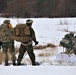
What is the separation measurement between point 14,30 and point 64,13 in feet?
137

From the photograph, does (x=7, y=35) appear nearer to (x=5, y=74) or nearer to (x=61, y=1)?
(x=5, y=74)

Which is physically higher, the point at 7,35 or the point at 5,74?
the point at 7,35

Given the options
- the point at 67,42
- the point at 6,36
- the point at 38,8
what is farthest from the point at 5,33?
the point at 38,8

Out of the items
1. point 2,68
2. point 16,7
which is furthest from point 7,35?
point 16,7

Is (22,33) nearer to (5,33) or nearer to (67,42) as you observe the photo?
(5,33)

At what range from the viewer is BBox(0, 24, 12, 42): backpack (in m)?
9.00

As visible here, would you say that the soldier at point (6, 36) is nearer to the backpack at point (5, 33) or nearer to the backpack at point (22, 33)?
the backpack at point (5, 33)

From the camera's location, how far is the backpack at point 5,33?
29.5 ft

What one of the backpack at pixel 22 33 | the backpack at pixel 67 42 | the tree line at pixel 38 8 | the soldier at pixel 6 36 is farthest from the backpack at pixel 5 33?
the tree line at pixel 38 8

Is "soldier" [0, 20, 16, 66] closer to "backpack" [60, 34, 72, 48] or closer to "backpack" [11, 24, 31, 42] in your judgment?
"backpack" [11, 24, 31, 42]

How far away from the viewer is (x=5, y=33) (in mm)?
9062

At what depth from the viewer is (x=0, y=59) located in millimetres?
11008

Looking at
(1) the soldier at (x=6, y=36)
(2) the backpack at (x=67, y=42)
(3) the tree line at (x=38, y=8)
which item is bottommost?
(3) the tree line at (x=38, y=8)

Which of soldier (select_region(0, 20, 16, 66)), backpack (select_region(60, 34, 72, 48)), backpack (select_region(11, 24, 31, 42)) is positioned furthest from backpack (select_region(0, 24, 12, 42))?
backpack (select_region(60, 34, 72, 48))
